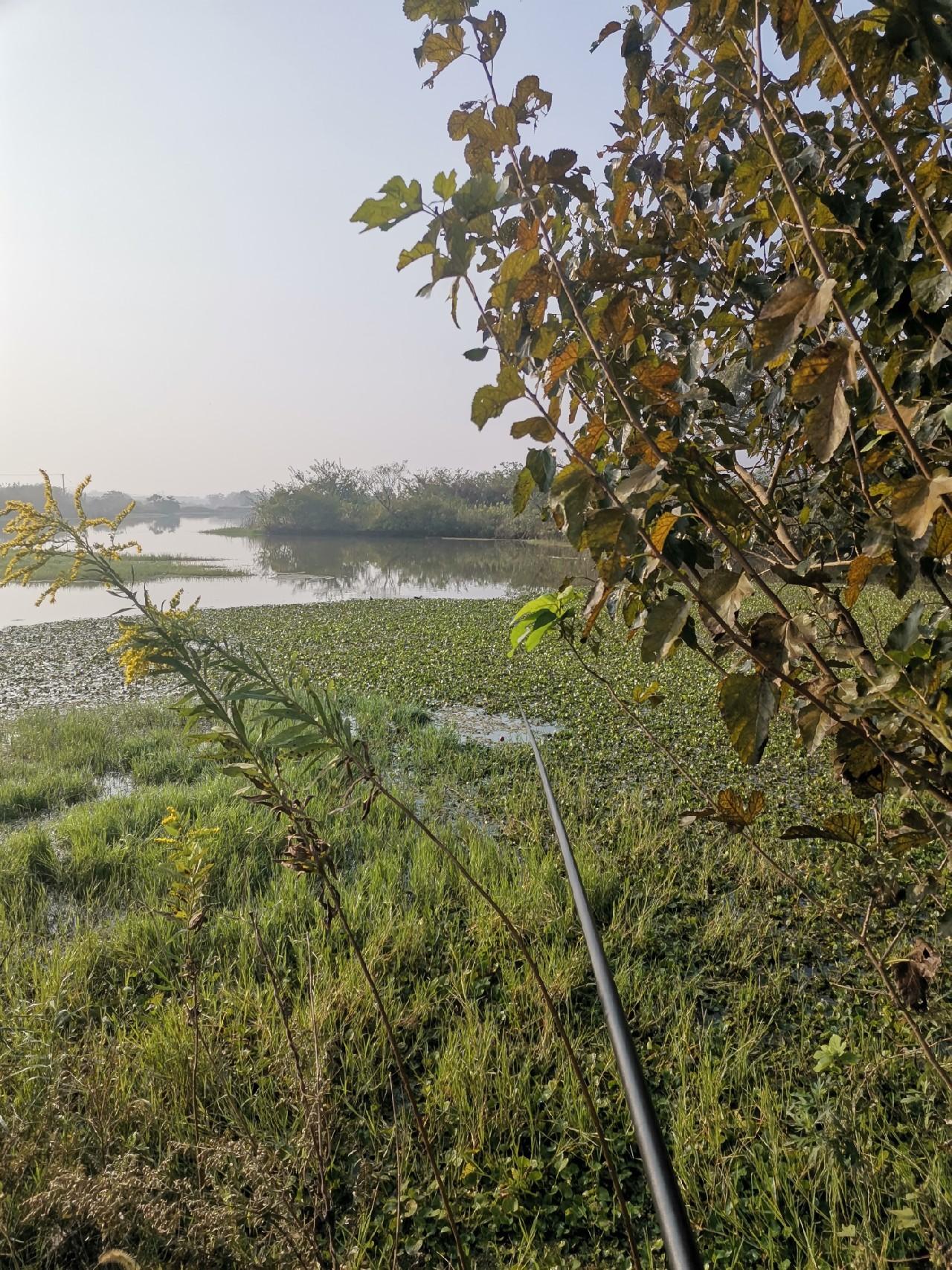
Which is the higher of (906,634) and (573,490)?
(573,490)

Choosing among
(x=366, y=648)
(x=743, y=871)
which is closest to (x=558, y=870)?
(x=743, y=871)

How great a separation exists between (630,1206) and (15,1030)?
147cm

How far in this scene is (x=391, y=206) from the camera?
2.16 ft

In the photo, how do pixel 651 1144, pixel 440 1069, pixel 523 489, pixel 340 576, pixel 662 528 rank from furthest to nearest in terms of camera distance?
pixel 340 576, pixel 440 1069, pixel 523 489, pixel 662 528, pixel 651 1144

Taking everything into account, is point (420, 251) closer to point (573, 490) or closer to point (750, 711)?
point (573, 490)

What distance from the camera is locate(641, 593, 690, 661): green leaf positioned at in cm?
63

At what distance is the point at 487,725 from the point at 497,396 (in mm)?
4421

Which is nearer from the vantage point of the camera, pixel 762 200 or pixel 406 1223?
pixel 762 200

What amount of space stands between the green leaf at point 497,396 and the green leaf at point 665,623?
0.82 ft

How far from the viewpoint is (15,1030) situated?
5.38ft

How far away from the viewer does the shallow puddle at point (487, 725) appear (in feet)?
15.2

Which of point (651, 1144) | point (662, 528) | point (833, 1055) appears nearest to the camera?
point (651, 1144)

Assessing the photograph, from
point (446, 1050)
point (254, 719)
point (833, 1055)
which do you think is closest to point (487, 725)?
point (446, 1050)

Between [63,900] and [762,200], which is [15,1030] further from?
[762,200]
